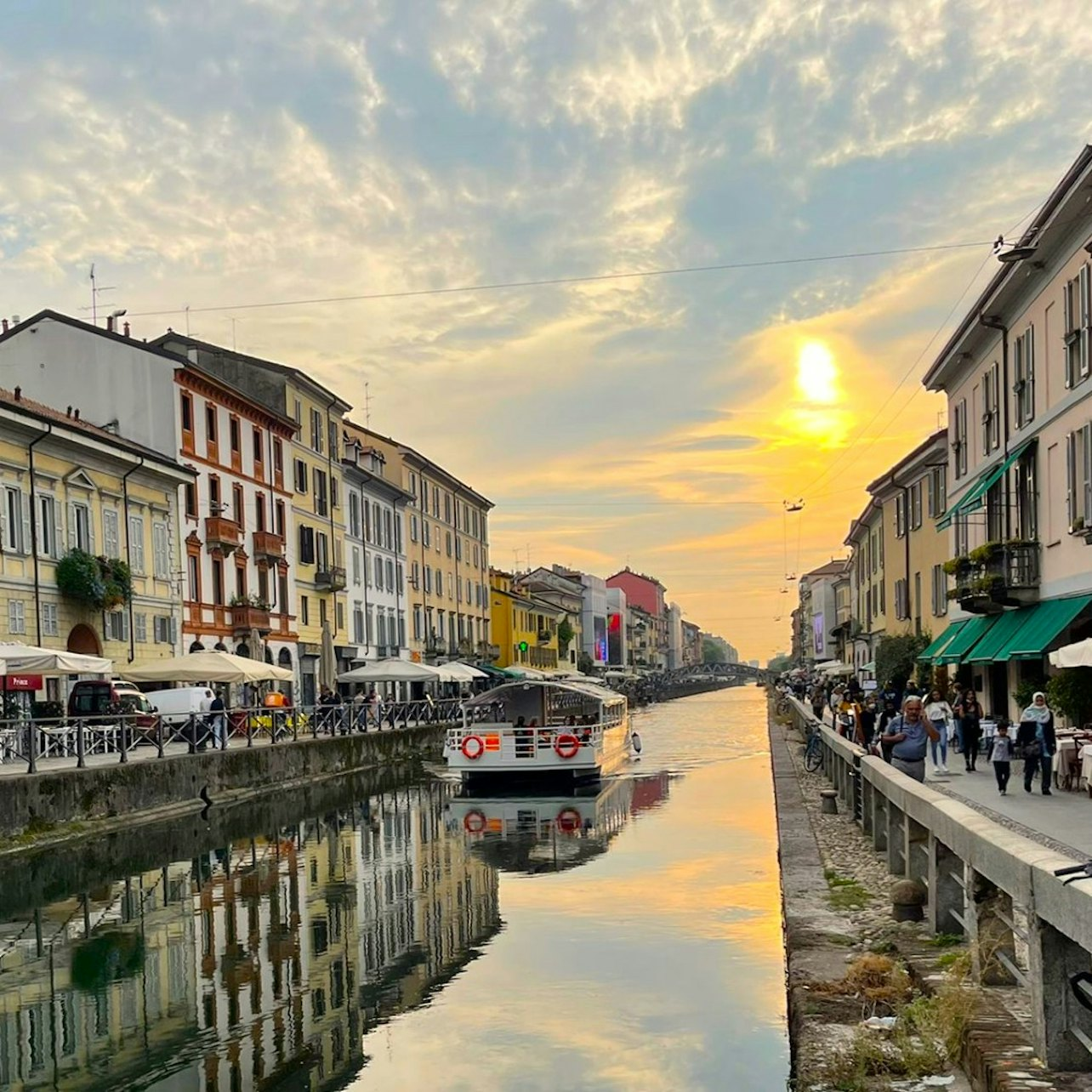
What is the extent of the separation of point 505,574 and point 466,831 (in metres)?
75.8

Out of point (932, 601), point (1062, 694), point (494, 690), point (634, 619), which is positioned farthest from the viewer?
point (634, 619)

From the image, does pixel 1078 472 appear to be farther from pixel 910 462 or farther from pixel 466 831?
pixel 910 462

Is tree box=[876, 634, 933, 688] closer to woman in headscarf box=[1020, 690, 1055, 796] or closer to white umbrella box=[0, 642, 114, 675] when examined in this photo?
woman in headscarf box=[1020, 690, 1055, 796]

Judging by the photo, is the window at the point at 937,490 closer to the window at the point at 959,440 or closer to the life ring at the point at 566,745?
the window at the point at 959,440

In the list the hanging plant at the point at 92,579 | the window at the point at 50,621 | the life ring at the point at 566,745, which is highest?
the hanging plant at the point at 92,579

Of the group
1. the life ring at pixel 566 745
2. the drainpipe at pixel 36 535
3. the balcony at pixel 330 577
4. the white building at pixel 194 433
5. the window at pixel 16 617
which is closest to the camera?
the window at pixel 16 617

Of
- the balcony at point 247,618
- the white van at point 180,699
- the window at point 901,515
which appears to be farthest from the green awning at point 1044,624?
the balcony at point 247,618

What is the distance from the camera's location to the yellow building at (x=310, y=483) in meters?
53.5

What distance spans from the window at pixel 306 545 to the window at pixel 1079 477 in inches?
1445

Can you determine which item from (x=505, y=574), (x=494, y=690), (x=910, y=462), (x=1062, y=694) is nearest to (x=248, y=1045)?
(x=1062, y=694)

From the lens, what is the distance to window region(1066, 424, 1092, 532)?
21953 millimetres

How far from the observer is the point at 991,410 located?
30.7m

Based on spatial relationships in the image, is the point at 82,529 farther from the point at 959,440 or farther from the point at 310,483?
the point at 959,440

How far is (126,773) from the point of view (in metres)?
25.5
